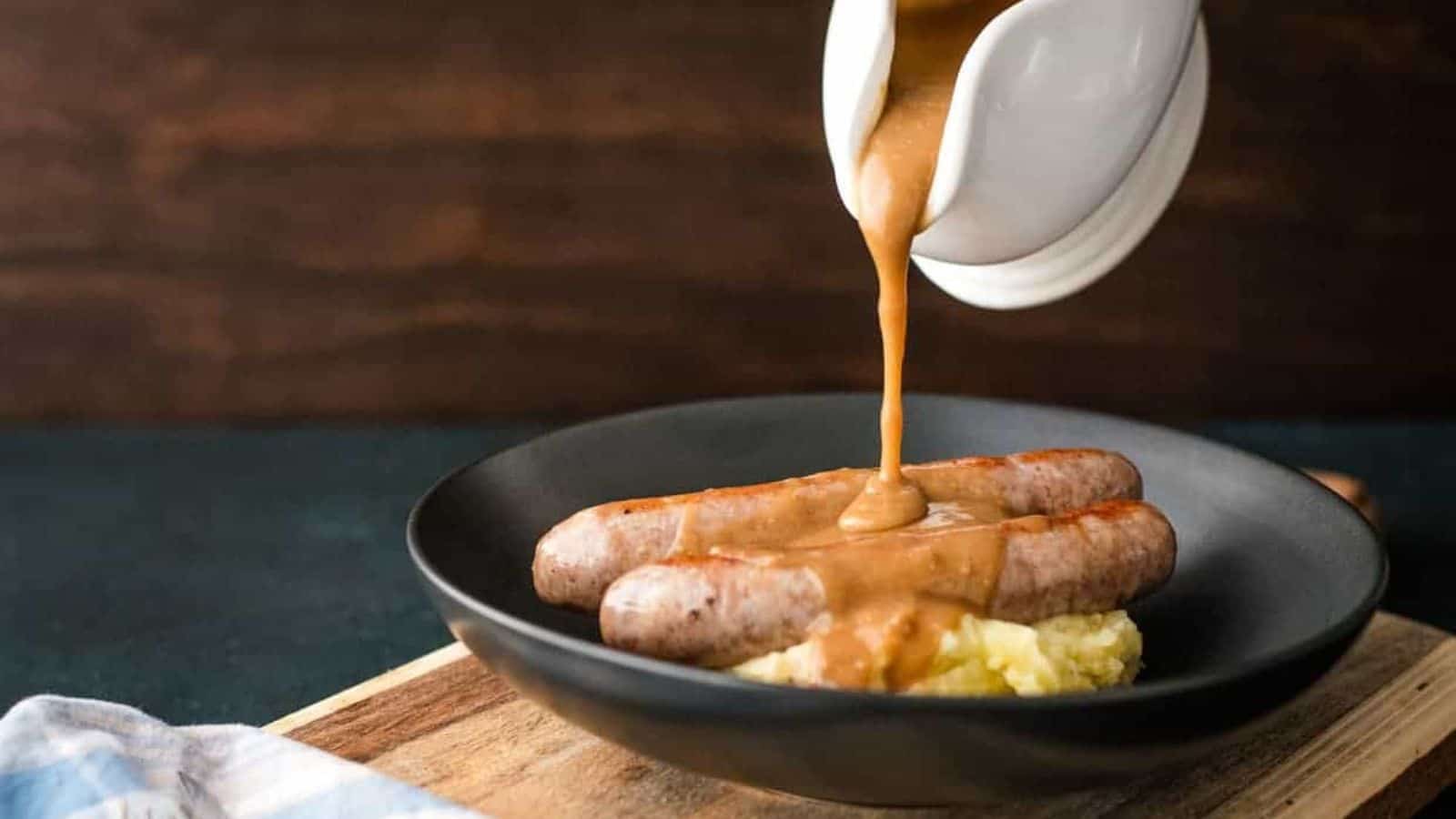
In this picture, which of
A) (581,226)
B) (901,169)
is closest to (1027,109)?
(901,169)

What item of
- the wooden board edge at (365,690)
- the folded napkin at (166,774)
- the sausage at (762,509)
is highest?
the sausage at (762,509)

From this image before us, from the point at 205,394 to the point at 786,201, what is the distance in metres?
1.05

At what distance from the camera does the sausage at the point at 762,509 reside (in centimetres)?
154

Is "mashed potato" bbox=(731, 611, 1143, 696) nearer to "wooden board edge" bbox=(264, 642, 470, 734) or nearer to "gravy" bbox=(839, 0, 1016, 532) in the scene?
"gravy" bbox=(839, 0, 1016, 532)

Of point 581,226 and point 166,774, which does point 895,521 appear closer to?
point 166,774

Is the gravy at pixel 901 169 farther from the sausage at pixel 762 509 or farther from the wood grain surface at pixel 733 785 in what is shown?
the wood grain surface at pixel 733 785

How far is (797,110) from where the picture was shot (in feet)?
9.33

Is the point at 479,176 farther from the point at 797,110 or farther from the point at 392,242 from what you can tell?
the point at 797,110

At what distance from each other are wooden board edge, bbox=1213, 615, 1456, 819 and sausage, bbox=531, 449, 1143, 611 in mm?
308

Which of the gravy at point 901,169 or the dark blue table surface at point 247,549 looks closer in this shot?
the gravy at point 901,169

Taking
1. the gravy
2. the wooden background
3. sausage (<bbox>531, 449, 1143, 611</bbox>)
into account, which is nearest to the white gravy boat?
the gravy

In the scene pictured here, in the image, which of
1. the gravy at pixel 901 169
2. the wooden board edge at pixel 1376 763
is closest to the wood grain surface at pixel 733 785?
the wooden board edge at pixel 1376 763

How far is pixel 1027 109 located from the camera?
1468 millimetres

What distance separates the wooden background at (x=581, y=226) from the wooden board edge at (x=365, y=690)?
1.25 m
